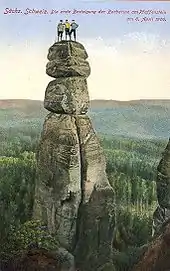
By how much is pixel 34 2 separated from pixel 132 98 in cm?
73

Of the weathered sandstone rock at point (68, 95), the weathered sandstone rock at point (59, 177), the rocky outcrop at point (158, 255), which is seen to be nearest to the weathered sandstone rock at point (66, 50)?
the weathered sandstone rock at point (68, 95)

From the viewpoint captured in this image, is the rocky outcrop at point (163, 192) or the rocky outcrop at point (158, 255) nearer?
the rocky outcrop at point (158, 255)

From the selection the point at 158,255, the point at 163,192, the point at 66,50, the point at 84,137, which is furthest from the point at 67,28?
the point at 158,255

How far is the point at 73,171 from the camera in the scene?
361cm

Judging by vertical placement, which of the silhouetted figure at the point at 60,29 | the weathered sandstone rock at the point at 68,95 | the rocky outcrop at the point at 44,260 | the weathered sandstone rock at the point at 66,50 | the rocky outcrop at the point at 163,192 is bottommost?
the rocky outcrop at the point at 44,260

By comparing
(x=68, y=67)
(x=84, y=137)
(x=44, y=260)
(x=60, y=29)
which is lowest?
(x=44, y=260)

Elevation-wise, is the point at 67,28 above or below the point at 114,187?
above

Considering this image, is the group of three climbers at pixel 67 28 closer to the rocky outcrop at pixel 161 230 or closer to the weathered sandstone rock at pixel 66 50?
the weathered sandstone rock at pixel 66 50

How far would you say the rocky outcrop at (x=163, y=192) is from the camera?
370 cm

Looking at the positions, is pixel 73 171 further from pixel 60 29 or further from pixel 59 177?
pixel 60 29

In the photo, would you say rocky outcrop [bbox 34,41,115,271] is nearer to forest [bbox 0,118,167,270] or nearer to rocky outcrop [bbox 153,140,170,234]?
forest [bbox 0,118,167,270]

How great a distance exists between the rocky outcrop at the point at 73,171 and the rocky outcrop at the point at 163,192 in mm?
244

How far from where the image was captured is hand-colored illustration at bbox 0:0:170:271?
363cm

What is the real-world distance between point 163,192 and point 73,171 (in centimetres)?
51
